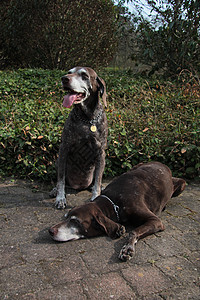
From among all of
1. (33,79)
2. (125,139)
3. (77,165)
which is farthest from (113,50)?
(77,165)

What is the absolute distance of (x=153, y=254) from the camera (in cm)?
286

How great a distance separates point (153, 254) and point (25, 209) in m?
1.64

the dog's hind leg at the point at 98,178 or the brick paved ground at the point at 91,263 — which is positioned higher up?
the dog's hind leg at the point at 98,178

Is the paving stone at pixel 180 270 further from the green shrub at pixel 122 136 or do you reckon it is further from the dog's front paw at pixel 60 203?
the green shrub at pixel 122 136

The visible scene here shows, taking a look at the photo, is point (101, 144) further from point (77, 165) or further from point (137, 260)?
point (137, 260)

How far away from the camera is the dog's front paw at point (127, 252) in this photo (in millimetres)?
2711

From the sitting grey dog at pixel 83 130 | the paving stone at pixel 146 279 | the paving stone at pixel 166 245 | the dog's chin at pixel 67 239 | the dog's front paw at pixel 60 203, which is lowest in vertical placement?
the dog's front paw at pixel 60 203

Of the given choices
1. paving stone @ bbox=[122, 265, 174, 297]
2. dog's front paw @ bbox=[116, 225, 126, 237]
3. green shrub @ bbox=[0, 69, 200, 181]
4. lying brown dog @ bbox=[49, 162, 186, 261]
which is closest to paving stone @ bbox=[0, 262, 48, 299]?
lying brown dog @ bbox=[49, 162, 186, 261]

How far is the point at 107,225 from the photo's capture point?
3043 mm

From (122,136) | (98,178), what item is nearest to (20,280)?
(98,178)

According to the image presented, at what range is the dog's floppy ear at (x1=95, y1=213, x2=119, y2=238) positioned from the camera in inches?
119

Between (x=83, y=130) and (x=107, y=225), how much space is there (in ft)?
4.18

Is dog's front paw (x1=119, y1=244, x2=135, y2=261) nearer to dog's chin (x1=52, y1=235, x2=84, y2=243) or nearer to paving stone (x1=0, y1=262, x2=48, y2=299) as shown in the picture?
Result: dog's chin (x1=52, y1=235, x2=84, y2=243)

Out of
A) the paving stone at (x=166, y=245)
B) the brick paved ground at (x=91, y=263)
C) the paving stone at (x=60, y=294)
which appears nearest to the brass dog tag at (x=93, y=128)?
the brick paved ground at (x=91, y=263)
